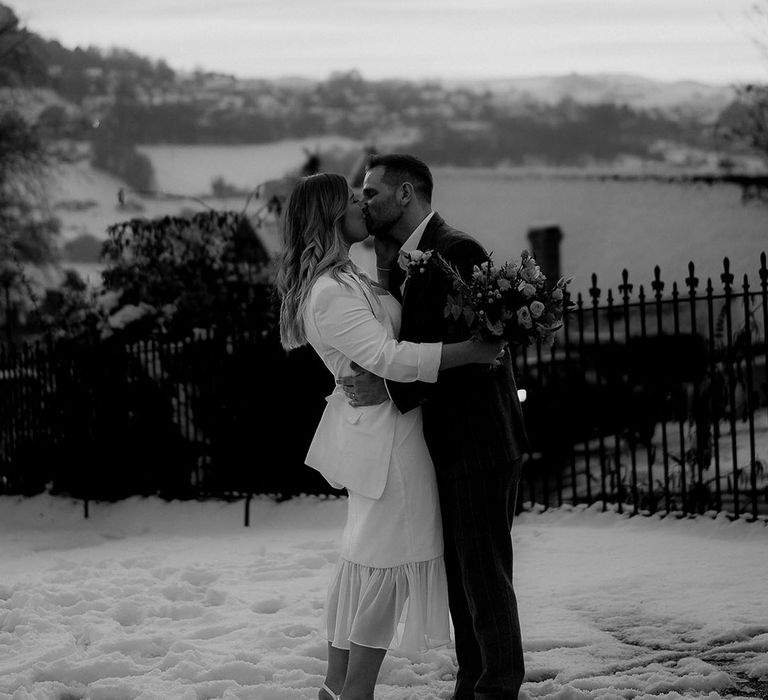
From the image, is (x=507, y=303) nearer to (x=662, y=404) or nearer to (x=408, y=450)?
(x=408, y=450)

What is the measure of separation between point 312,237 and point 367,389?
23.1 inches

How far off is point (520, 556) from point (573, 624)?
74.4 inches

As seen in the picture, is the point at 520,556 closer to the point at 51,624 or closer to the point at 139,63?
the point at 51,624

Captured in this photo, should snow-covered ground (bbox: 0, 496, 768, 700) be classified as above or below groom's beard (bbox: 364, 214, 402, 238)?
below

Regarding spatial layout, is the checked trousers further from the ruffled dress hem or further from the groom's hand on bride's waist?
the groom's hand on bride's waist

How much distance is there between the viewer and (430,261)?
381 centimetres

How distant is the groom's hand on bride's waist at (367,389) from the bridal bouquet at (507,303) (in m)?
0.40

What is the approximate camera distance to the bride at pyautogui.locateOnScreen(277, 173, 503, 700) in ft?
12.6

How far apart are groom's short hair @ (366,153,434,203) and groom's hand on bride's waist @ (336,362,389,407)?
A: 2.78 feet

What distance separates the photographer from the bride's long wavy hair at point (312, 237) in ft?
12.9

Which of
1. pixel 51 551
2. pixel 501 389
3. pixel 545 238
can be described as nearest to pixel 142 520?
pixel 51 551

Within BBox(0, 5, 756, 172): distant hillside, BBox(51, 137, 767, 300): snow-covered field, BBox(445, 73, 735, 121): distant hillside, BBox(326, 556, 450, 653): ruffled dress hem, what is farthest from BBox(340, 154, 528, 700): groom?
BBox(445, 73, 735, 121): distant hillside

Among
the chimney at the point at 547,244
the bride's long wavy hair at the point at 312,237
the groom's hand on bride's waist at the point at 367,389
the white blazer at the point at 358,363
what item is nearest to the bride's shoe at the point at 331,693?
the white blazer at the point at 358,363

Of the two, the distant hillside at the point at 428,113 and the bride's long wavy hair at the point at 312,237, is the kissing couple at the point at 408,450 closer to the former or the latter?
the bride's long wavy hair at the point at 312,237
